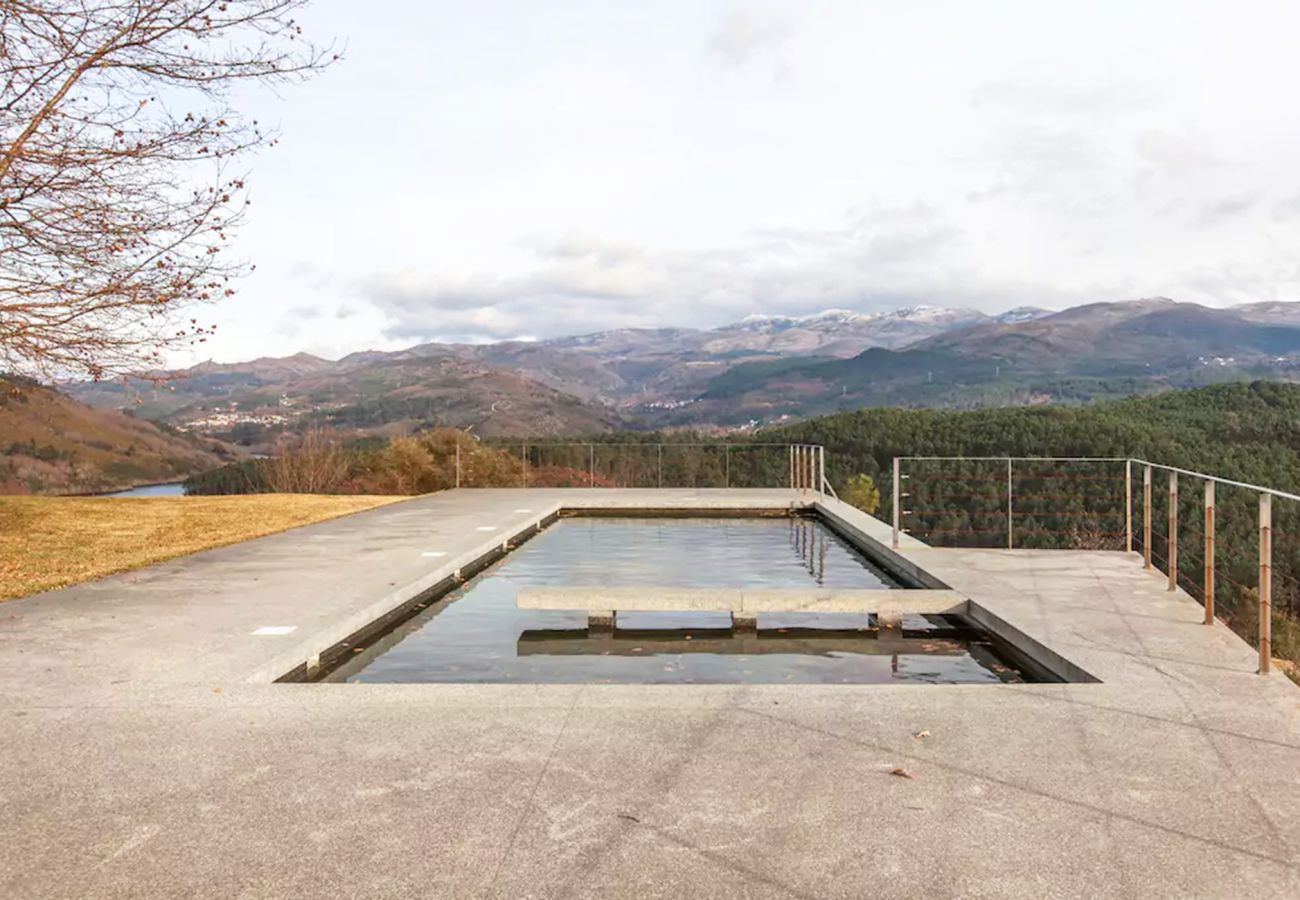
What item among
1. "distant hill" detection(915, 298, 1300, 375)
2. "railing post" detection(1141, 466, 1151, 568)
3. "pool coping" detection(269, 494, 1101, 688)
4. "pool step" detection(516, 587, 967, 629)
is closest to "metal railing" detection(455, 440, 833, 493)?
"pool coping" detection(269, 494, 1101, 688)

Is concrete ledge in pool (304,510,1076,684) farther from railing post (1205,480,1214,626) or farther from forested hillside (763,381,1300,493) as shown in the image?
forested hillside (763,381,1300,493)

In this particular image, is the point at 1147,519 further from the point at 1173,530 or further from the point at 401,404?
Result: the point at 401,404

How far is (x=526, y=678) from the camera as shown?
5.19 metres

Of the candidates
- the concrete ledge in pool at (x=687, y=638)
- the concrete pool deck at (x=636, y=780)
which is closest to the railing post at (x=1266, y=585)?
the concrete pool deck at (x=636, y=780)

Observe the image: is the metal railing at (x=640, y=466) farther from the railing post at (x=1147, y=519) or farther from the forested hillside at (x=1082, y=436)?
the forested hillside at (x=1082, y=436)

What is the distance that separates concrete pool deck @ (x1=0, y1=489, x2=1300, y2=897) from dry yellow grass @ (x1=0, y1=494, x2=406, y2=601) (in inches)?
125

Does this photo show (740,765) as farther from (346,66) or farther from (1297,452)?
(1297,452)

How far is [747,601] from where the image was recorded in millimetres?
6383

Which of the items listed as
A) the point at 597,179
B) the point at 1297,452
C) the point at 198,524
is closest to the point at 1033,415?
the point at 1297,452

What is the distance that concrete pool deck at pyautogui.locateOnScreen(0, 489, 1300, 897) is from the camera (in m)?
2.34

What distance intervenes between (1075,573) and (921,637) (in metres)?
1.77

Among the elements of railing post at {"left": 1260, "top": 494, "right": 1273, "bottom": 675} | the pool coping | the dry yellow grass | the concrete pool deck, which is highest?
railing post at {"left": 1260, "top": 494, "right": 1273, "bottom": 675}

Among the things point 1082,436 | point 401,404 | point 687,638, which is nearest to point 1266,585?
point 687,638

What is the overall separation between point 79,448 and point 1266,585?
2826 centimetres
